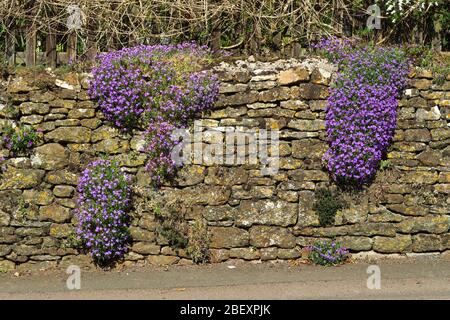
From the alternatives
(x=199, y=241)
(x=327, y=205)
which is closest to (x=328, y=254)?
(x=327, y=205)

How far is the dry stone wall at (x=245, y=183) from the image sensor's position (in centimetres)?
702

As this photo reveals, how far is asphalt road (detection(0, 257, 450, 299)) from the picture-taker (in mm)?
5957

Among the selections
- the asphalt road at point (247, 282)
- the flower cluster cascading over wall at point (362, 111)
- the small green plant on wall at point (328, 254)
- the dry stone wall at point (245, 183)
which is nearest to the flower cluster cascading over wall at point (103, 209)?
the dry stone wall at point (245, 183)

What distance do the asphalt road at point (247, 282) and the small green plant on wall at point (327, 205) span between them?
0.54 meters

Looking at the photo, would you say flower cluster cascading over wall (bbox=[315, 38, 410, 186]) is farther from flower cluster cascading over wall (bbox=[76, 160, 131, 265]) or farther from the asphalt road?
flower cluster cascading over wall (bbox=[76, 160, 131, 265])

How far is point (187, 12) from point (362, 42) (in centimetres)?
215

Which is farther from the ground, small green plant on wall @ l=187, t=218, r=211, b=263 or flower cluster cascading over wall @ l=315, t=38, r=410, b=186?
flower cluster cascading over wall @ l=315, t=38, r=410, b=186

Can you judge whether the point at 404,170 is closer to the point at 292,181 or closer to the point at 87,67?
the point at 292,181

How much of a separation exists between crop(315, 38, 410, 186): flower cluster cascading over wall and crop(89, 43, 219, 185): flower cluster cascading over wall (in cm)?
142

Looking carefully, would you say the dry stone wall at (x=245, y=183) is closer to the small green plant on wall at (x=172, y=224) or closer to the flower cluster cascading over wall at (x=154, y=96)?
the small green plant on wall at (x=172, y=224)

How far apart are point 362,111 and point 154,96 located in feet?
7.62

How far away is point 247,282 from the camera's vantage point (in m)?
6.40

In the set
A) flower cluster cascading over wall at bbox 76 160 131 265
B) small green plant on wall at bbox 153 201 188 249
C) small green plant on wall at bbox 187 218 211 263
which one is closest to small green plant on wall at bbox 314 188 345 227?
small green plant on wall at bbox 187 218 211 263

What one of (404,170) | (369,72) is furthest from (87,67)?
(404,170)
